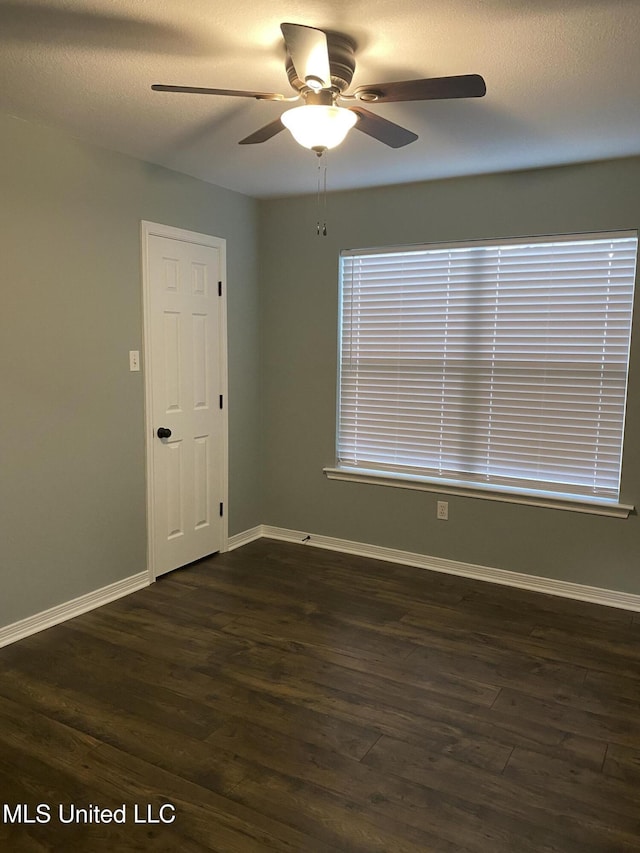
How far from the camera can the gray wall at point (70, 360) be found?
2941 mm

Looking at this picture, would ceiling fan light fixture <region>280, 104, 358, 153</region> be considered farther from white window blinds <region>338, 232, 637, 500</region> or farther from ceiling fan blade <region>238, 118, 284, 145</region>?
white window blinds <region>338, 232, 637, 500</region>

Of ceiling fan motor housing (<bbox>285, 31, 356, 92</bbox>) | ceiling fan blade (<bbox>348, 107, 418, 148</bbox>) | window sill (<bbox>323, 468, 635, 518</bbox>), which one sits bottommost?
window sill (<bbox>323, 468, 635, 518</bbox>)

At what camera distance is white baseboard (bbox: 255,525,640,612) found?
3574mm

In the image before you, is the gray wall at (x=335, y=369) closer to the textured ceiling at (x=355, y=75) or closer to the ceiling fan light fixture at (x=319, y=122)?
the textured ceiling at (x=355, y=75)

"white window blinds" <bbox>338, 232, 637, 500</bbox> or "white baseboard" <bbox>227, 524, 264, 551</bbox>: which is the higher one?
"white window blinds" <bbox>338, 232, 637, 500</bbox>

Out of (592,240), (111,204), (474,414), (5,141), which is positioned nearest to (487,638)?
(474,414)

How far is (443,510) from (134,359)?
2.13 metres

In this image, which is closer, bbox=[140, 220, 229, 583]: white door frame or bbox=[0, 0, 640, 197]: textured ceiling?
bbox=[0, 0, 640, 197]: textured ceiling

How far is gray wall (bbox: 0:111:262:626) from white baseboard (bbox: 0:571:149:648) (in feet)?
0.14

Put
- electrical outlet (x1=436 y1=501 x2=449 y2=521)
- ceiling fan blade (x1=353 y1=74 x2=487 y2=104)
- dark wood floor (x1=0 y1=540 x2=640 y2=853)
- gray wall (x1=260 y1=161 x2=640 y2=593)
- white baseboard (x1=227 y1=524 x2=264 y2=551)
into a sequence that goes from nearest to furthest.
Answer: ceiling fan blade (x1=353 y1=74 x2=487 y2=104), dark wood floor (x1=0 y1=540 x2=640 y2=853), gray wall (x1=260 y1=161 x2=640 y2=593), electrical outlet (x1=436 y1=501 x2=449 y2=521), white baseboard (x1=227 y1=524 x2=264 y2=551)

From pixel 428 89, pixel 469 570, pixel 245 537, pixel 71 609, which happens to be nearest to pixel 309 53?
pixel 428 89

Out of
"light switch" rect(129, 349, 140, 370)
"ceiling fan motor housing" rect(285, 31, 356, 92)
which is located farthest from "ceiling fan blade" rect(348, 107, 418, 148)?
"light switch" rect(129, 349, 140, 370)

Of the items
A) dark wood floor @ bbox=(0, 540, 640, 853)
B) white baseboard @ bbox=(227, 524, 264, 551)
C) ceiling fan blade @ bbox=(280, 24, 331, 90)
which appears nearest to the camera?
ceiling fan blade @ bbox=(280, 24, 331, 90)

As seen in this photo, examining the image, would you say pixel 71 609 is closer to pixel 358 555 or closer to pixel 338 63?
pixel 358 555
